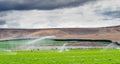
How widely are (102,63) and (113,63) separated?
103 centimetres

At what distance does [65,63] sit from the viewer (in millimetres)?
34500

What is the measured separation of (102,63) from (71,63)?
2.87 m

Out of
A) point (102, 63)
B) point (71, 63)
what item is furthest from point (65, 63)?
point (102, 63)

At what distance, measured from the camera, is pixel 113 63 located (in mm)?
32750

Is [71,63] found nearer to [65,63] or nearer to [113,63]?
[65,63]

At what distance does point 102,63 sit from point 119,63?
1528 mm

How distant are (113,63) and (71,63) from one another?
389 cm

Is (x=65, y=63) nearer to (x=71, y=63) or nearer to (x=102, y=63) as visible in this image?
(x=71, y=63)

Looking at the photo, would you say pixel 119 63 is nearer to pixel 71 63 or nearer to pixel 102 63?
pixel 102 63

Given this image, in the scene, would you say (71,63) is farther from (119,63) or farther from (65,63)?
(119,63)

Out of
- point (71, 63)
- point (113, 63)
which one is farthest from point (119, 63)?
point (71, 63)

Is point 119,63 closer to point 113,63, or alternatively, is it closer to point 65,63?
point 113,63

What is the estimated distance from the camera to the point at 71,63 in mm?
34156

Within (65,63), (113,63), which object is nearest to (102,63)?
(113,63)
